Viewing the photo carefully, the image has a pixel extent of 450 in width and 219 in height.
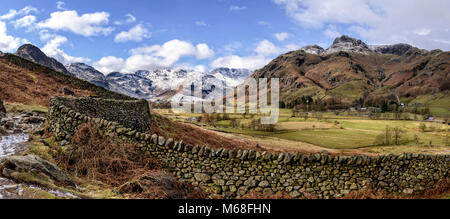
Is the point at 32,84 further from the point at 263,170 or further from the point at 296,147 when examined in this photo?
the point at 296,147

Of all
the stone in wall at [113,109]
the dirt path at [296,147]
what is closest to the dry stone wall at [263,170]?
the stone in wall at [113,109]

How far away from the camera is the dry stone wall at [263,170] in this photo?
10922 millimetres

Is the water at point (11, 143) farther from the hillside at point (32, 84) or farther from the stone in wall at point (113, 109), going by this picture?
the hillside at point (32, 84)

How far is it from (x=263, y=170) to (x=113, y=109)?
1326cm

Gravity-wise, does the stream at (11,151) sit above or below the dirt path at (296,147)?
above

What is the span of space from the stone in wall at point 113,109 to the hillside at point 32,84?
8.91 meters

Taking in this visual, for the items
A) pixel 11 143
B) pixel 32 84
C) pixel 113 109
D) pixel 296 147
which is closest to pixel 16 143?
pixel 11 143

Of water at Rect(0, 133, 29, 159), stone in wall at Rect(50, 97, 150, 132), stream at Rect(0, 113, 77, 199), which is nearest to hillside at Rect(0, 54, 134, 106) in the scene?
stream at Rect(0, 113, 77, 199)
